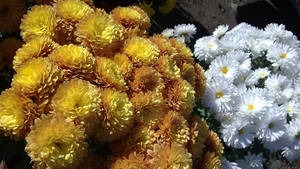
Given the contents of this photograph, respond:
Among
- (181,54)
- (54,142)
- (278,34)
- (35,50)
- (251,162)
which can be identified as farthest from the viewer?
(278,34)

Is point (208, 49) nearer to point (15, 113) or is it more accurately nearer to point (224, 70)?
point (224, 70)

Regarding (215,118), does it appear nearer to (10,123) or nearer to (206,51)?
(206,51)

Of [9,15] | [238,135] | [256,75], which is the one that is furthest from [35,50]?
[256,75]

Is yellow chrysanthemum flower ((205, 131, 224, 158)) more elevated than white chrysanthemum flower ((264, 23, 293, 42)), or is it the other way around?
white chrysanthemum flower ((264, 23, 293, 42))

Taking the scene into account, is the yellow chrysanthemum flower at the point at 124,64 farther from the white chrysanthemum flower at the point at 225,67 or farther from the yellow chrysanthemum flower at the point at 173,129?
the white chrysanthemum flower at the point at 225,67

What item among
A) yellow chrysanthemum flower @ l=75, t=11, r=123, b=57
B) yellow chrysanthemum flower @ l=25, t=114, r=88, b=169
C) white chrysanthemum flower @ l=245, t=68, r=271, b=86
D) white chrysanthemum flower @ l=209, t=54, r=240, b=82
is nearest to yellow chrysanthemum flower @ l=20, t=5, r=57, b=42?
yellow chrysanthemum flower @ l=75, t=11, r=123, b=57

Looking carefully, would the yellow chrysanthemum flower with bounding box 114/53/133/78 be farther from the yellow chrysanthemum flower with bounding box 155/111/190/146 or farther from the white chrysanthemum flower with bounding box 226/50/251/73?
the white chrysanthemum flower with bounding box 226/50/251/73
